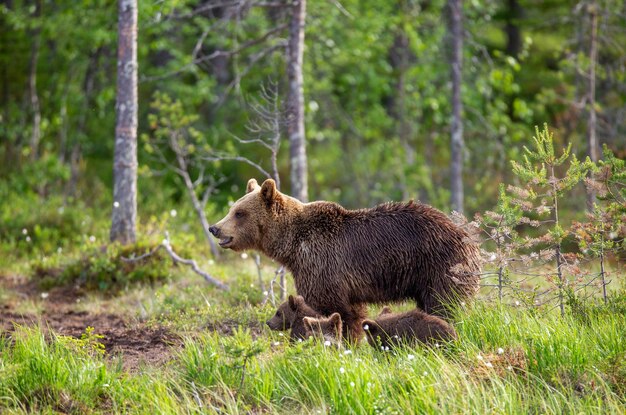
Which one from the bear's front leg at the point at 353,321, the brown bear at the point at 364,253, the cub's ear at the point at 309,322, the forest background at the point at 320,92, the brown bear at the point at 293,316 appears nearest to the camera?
the cub's ear at the point at 309,322

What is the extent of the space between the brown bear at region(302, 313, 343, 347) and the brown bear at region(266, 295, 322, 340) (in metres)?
0.17

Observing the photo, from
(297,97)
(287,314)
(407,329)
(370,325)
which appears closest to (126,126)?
(297,97)

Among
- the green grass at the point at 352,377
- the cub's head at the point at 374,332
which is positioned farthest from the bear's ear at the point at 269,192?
the green grass at the point at 352,377

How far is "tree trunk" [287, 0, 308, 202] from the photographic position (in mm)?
10562

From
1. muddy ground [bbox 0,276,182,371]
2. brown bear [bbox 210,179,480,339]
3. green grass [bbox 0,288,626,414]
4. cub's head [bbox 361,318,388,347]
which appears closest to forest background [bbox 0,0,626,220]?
muddy ground [bbox 0,276,182,371]

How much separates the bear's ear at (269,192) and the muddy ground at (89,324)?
1553mm

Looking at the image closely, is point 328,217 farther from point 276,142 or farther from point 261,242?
point 276,142

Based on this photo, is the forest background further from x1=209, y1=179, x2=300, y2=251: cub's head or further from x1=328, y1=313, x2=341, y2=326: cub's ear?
x1=328, y1=313, x2=341, y2=326: cub's ear

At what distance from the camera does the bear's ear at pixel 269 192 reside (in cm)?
761

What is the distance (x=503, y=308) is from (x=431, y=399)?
1.54 metres

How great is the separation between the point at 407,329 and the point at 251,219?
2071 mm

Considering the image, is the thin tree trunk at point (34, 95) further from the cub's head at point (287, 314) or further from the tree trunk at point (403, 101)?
the cub's head at point (287, 314)

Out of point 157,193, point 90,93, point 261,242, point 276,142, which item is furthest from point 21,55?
point 261,242

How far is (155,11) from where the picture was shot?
11523 mm
